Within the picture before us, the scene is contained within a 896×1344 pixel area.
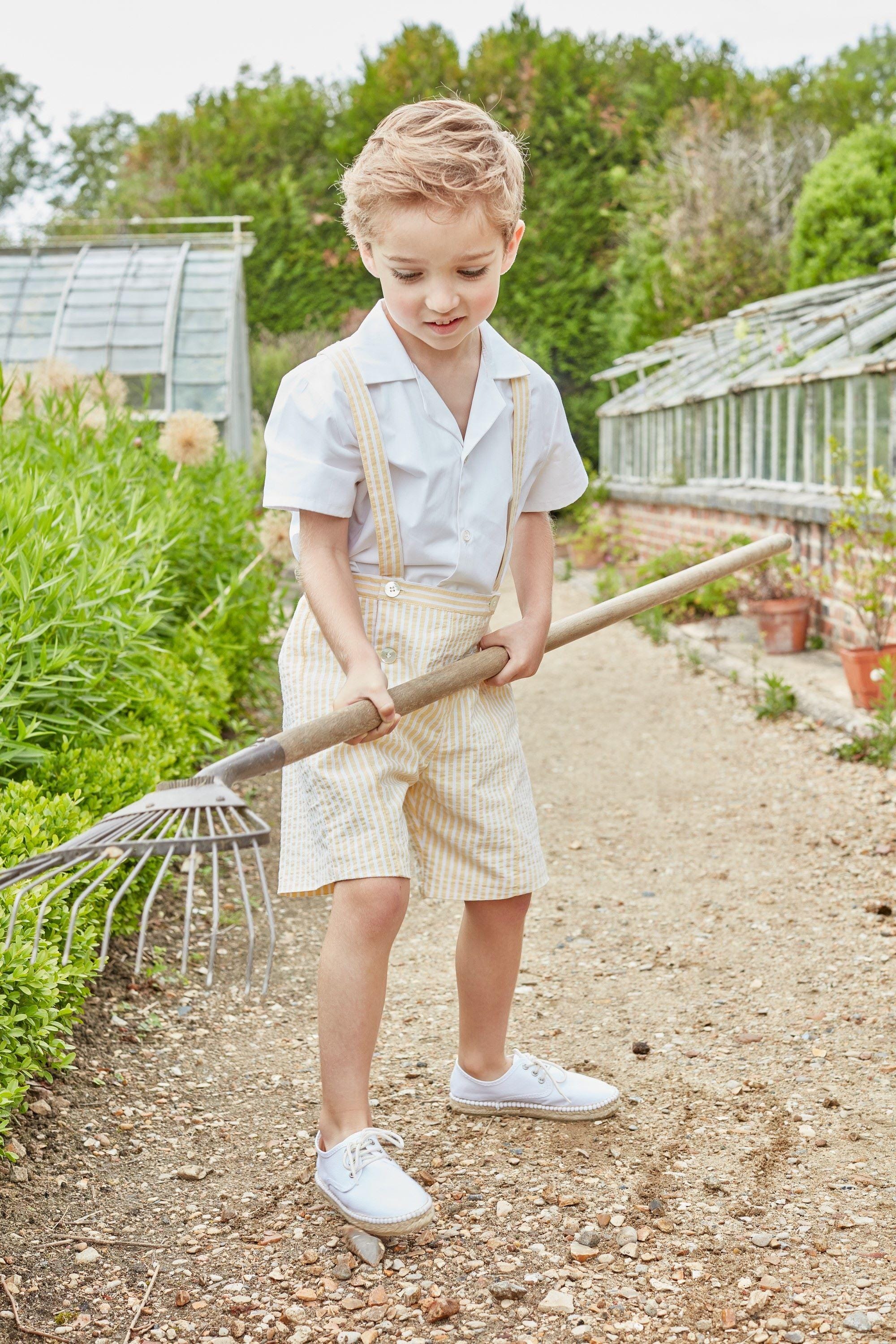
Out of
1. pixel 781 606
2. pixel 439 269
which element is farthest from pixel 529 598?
pixel 781 606

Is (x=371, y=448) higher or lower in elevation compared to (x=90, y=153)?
lower

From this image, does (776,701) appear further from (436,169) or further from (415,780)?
(436,169)

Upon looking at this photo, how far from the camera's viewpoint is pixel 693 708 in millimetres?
6027

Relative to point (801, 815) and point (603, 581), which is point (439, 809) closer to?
point (801, 815)

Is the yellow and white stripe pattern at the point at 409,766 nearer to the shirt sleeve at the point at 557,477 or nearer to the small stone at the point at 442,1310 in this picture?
the shirt sleeve at the point at 557,477

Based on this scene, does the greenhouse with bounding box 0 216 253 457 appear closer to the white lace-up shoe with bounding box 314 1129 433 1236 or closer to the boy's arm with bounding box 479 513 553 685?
the boy's arm with bounding box 479 513 553 685

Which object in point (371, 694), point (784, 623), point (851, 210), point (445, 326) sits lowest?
point (784, 623)

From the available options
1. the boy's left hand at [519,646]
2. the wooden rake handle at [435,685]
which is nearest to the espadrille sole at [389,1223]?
the wooden rake handle at [435,685]

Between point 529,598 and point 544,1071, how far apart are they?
0.88 metres

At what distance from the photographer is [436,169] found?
175 cm

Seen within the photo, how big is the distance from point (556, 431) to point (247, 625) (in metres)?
2.89

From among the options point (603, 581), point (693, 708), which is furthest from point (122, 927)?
point (603, 581)

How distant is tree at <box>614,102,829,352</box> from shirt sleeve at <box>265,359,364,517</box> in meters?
12.4

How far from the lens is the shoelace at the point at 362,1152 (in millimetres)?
1910
